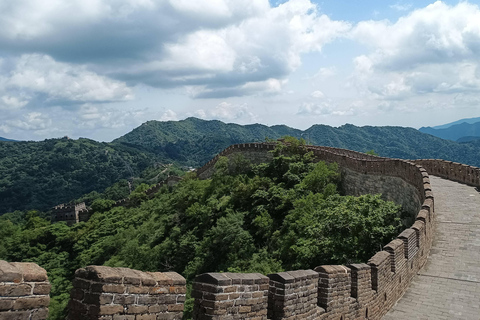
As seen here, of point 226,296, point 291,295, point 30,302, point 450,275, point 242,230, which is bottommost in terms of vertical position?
point 242,230

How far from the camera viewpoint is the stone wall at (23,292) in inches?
93.4

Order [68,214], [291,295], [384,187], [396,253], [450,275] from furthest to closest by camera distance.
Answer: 1. [68,214]
2. [384,187]
3. [450,275]
4. [396,253]
5. [291,295]

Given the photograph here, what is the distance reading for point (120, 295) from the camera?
2914mm

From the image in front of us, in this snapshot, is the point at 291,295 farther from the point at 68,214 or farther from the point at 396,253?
the point at 68,214

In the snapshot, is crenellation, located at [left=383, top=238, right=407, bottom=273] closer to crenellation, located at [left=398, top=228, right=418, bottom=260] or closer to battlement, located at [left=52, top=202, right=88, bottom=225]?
crenellation, located at [left=398, top=228, right=418, bottom=260]

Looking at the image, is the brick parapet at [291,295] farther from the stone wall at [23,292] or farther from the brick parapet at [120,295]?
the stone wall at [23,292]

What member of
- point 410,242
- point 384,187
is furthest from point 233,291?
point 384,187

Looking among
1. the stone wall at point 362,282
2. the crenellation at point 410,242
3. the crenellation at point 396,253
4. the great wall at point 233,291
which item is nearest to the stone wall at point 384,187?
the stone wall at point 362,282

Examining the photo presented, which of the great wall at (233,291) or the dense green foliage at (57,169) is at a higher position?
the great wall at (233,291)

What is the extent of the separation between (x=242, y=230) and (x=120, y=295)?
59.4 ft

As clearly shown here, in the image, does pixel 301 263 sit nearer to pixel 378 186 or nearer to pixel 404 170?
pixel 404 170

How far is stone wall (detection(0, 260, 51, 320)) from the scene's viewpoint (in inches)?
93.4

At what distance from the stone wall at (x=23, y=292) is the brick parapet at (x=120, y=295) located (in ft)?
1.14

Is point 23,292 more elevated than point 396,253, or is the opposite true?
point 23,292
